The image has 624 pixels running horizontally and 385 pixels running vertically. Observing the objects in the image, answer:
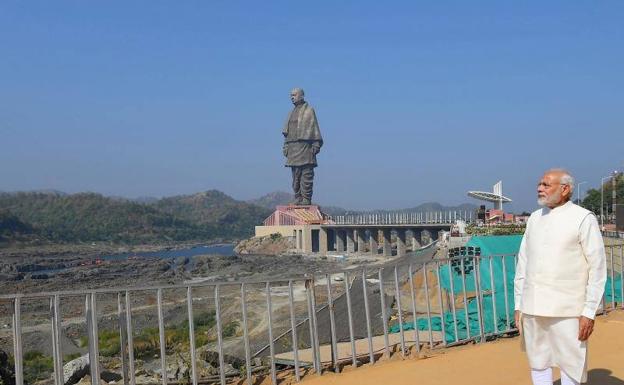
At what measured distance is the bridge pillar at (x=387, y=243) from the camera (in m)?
53.3

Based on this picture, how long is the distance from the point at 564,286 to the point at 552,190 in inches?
21.6

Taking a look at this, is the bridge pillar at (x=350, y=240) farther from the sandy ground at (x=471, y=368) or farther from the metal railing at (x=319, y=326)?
the sandy ground at (x=471, y=368)

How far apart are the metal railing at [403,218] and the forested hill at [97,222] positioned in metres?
44.1

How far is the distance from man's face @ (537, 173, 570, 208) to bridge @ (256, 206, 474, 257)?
4278cm

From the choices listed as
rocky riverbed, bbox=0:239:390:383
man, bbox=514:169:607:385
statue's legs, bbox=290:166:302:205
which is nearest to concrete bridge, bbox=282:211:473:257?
statue's legs, bbox=290:166:302:205

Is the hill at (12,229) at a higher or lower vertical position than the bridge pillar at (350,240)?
higher

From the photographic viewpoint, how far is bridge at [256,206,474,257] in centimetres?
5028

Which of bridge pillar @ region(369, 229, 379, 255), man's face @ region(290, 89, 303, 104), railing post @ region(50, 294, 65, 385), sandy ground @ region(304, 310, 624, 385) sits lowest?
bridge pillar @ region(369, 229, 379, 255)

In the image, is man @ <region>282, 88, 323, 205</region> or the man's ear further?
man @ <region>282, 88, 323, 205</region>

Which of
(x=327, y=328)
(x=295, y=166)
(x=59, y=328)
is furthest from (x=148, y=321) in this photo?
(x=295, y=166)

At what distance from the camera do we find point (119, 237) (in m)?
97.9

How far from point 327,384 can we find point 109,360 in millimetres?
5171

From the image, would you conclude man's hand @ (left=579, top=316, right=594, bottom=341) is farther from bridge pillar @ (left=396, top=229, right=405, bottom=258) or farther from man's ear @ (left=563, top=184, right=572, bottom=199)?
bridge pillar @ (left=396, top=229, right=405, bottom=258)

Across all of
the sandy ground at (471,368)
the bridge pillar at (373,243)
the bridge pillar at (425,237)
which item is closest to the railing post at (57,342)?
the sandy ground at (471,368)
